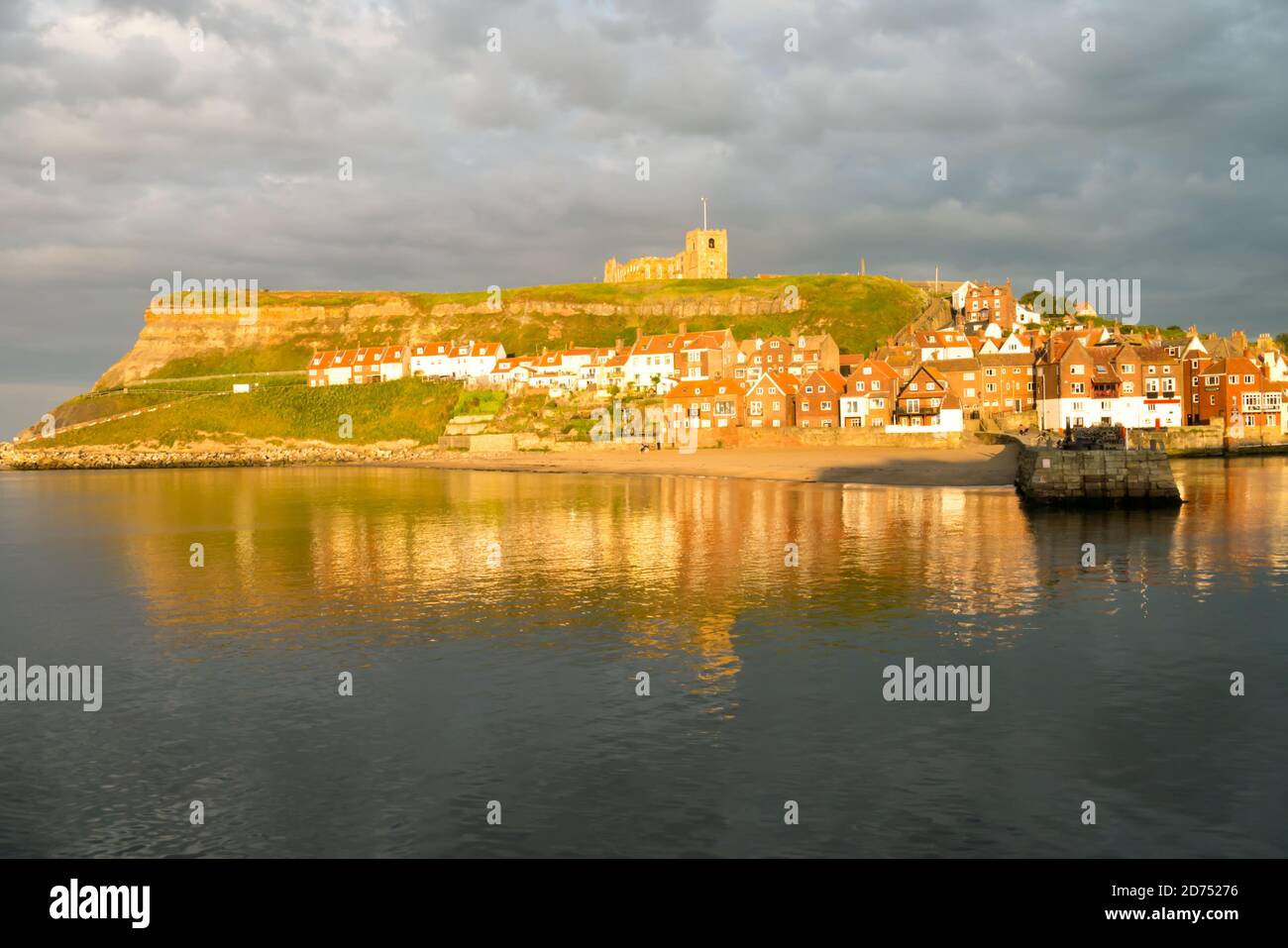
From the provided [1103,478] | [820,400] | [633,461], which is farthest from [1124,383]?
[1103,478]

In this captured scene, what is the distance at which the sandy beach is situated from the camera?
8838cm

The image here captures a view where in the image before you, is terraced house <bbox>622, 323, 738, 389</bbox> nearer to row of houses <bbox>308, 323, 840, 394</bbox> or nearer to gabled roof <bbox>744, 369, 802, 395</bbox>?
row of houses <bbox>308, 323, 840, 394</bbox>

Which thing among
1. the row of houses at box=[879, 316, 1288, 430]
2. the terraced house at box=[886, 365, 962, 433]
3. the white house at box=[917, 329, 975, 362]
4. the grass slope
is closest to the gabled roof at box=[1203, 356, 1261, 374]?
the row of houses at box=[879, 316, 1288, 430]

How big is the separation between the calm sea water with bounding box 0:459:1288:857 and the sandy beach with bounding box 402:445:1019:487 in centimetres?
4019

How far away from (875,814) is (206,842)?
32.6 ft

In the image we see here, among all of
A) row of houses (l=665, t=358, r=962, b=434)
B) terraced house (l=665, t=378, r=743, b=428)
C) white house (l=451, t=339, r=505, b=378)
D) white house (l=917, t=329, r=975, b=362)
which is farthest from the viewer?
white house (l=451, t=339, r=505, b=378)

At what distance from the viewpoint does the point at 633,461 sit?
12188cm

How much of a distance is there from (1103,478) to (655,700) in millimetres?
51863

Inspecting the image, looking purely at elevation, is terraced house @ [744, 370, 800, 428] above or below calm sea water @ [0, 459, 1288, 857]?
above
